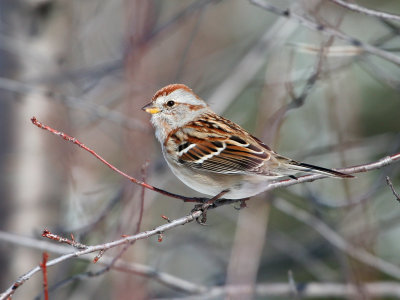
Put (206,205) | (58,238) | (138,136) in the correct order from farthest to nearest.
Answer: (206,205), (138,136), (58,238)

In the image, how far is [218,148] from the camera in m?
4.01

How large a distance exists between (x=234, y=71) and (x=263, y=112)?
2.63 meters

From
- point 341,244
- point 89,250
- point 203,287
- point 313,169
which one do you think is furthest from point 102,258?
point 341,244

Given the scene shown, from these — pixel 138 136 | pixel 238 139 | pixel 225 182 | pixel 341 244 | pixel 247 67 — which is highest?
pixel 247 67

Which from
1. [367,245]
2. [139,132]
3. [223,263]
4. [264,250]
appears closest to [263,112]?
[139,132]

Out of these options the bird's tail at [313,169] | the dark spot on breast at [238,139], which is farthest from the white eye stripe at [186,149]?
the bird's tail at [313,169]

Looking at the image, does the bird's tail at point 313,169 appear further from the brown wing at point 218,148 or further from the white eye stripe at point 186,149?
the white eye stripe at point 186,149

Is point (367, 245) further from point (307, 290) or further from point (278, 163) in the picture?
point (307, 290)

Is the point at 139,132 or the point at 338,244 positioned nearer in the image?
the point at 139,132

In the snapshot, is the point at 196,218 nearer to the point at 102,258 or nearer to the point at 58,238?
the point at 102,258

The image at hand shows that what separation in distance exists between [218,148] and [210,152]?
0.21 feet

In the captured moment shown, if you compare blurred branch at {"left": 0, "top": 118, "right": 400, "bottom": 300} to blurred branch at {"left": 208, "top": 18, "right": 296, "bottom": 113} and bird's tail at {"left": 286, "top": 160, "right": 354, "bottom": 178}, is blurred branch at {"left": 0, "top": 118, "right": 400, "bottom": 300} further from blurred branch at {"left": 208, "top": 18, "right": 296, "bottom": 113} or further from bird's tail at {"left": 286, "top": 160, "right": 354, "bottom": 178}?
blurred branch at {"left": 208, "top": 18, "right": 296, "bottom": 113}

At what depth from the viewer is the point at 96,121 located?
5.71 m

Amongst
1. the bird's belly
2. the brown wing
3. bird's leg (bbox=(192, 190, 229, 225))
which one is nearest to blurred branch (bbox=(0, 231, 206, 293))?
bird's leg (bbox=(192, 190, 229, 225))
